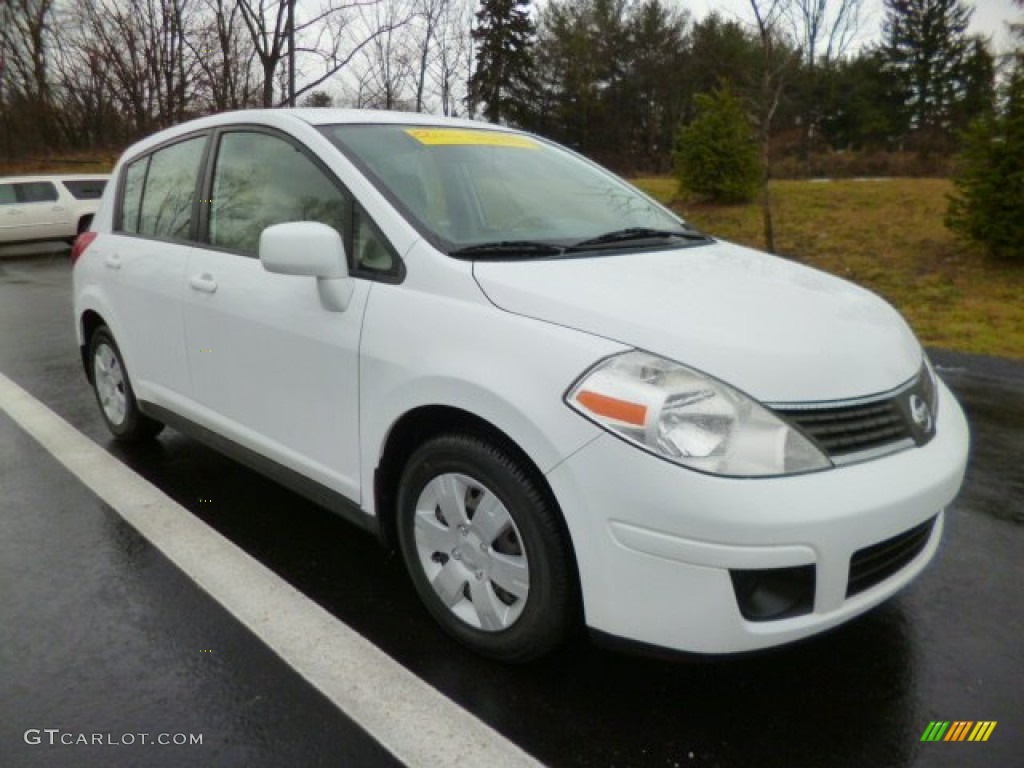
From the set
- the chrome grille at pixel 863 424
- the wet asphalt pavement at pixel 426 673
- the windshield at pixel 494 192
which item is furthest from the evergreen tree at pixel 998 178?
Result: the chrome grille at pixel 863 424

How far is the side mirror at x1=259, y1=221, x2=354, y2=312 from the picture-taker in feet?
8.26

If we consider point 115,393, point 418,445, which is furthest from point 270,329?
point 115,393

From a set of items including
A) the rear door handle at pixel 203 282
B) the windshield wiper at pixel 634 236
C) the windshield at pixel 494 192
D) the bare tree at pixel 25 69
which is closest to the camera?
the windshield at pixel 494 192

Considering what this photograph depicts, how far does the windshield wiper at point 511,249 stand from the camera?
2500 millimetres

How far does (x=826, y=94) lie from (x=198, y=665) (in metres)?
43.2

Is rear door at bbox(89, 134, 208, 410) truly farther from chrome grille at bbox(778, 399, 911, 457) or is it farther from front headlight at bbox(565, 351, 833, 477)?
chrome grille at bbox(778, 399, 911, 457)

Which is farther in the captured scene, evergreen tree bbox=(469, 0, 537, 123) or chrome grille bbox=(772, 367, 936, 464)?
evergreen tree bbox=(469, 0, 537, 123)

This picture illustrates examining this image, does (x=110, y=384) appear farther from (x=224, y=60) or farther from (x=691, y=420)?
(x=224, y=60)

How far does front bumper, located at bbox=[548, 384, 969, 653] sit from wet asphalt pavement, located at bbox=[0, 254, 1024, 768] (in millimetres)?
136

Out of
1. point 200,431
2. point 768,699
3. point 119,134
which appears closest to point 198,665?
point 200,431

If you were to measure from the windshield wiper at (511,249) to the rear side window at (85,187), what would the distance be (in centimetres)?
1801

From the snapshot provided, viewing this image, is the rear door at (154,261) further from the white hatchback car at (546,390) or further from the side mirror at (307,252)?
the side mirror at (307,252)

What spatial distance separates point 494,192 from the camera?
118 inches

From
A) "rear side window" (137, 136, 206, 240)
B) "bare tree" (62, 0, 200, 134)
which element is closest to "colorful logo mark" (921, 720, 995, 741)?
"rear side window" (137, 136, 206, 240)
